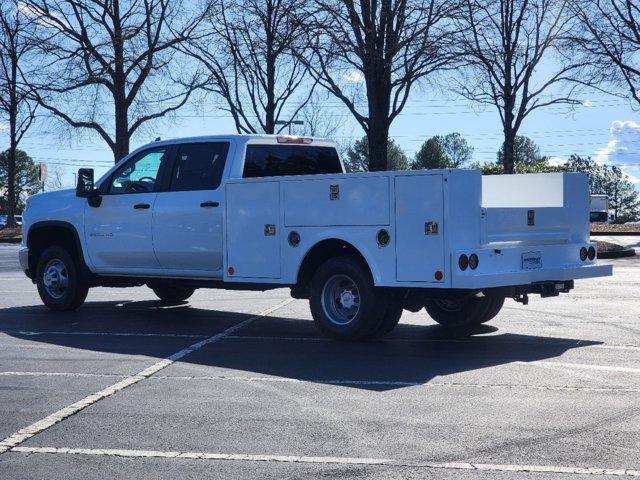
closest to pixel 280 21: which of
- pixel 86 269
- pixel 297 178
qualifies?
pixel 86 269

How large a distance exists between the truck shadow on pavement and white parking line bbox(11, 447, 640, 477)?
2.16m

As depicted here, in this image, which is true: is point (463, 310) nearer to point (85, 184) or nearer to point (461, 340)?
point (461, 340)

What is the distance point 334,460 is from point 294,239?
524cm

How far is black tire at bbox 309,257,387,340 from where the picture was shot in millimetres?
9922

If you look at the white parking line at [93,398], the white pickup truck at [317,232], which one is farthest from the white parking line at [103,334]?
the white pickup truck at [317,232]

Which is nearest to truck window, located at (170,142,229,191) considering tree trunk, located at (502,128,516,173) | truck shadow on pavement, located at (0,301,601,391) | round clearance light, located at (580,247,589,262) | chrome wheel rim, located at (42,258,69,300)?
truck shadow on pavement, located at (0,301,601,391)

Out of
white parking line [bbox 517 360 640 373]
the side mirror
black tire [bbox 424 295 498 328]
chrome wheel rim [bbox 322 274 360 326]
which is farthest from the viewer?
the side mirror

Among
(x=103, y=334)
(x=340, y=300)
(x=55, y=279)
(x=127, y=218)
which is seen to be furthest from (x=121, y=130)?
(x=340, y=300)

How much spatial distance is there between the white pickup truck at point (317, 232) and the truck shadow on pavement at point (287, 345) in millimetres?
436

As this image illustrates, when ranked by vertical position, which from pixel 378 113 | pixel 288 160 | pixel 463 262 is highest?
pixel 378 113

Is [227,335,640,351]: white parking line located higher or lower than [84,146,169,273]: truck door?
lower

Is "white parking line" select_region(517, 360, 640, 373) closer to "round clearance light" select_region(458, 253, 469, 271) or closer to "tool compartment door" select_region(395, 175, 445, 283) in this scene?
"round clearance light" select_region(458, 253, 469, 271)

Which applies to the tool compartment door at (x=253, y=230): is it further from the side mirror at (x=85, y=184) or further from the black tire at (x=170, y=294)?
the black tire at (x=170, y=294)

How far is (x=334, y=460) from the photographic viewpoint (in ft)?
17.6
